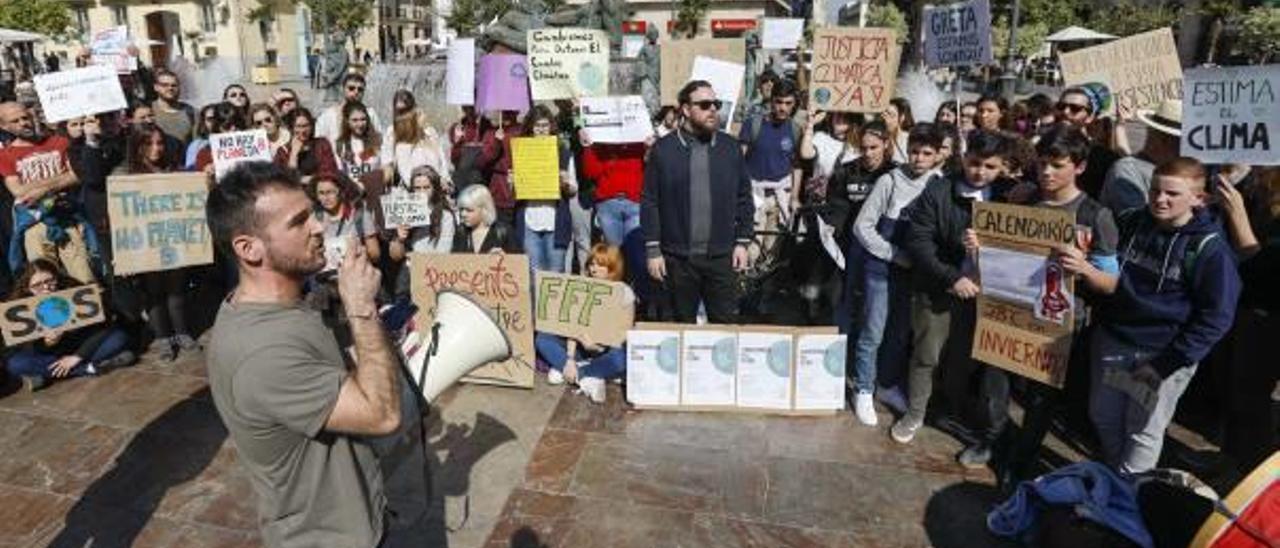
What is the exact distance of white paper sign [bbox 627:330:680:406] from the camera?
16.8ft

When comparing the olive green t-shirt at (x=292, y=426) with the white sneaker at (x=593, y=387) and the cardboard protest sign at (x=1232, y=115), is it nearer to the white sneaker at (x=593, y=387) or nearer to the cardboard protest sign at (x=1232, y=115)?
the white sneaker at (x=593, y=387)

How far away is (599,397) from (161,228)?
11.2 ft

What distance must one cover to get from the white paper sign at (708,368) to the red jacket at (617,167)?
1.65m

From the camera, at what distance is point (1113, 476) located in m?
3.54

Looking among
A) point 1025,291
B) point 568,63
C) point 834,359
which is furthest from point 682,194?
point 568,63

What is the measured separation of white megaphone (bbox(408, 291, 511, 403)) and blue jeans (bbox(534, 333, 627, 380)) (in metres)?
2.64

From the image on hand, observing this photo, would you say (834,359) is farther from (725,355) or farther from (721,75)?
(721,75)

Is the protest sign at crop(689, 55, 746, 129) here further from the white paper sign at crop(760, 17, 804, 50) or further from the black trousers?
the white paper sign at crop(760, 17, 804, 50)

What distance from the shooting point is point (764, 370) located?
16.7ft

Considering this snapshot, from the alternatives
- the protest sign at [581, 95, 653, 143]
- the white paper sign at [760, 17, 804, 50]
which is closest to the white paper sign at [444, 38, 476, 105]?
the protest sign at [581, 95, 653, 143]

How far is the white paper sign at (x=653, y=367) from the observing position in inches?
202

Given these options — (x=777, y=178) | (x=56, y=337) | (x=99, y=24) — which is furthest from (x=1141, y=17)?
(x=99, y=24)

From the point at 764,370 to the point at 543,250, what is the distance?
2.27 meters

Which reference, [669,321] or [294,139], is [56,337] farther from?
[669,321]
